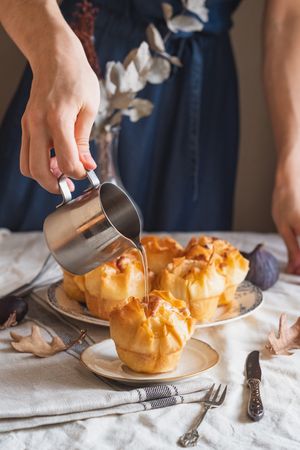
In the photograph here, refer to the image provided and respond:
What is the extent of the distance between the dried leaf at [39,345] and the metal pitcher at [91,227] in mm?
102

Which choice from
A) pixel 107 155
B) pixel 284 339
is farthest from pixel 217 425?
pixel 107 155

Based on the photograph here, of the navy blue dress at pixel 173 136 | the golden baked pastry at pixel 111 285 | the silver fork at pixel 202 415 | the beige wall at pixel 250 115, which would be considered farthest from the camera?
the beige wall at pixel 250 115

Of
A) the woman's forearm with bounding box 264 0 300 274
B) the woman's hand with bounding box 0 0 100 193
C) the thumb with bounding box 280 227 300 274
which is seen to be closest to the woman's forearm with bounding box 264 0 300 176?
the woman's forearm with bounding box 264 0 300 274

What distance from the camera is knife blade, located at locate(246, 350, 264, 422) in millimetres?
857

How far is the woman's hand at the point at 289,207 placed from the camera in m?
1.56

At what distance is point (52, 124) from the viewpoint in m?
0.98

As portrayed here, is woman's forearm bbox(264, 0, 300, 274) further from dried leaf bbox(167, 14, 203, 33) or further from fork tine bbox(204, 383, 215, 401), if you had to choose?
fork tine bbox(204, 383, 215, 401)

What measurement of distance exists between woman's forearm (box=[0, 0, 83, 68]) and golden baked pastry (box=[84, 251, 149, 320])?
12.6 inches

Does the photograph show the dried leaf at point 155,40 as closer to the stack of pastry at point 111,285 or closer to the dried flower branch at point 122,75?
the dried flower branch at point 122,75

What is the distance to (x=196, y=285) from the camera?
113 cm

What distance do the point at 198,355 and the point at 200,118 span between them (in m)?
1.26

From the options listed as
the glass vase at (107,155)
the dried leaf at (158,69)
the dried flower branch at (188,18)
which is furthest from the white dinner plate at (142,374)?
the dried flower branch at (188,18)

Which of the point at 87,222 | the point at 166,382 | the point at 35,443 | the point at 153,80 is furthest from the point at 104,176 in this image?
the point at 35,443

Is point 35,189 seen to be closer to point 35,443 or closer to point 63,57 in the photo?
point 63,57
